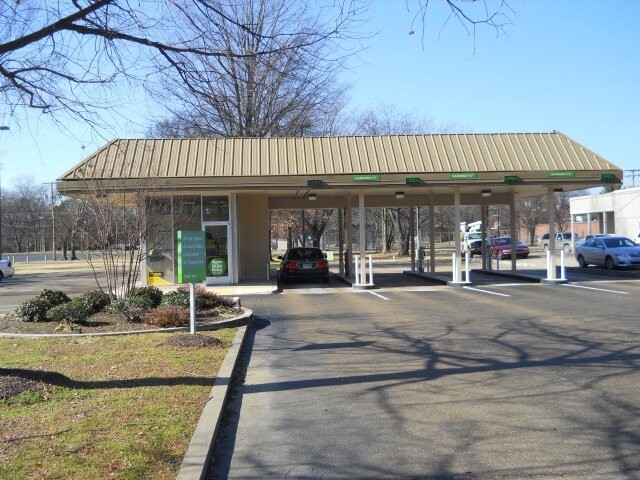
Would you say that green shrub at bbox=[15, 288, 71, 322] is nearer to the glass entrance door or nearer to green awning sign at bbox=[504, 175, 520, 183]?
the glass entrance door

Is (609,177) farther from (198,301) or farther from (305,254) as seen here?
(198,301)

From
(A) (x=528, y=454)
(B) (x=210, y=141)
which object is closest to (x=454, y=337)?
(A) (x=528, y=454)

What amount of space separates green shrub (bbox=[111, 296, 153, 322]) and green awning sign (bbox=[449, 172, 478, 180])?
11.3 m

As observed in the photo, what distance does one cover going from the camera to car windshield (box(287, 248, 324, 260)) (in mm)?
24531

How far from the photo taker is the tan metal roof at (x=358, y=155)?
2091cm

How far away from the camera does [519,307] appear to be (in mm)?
14766

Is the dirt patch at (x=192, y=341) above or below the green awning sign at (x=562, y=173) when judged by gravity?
below

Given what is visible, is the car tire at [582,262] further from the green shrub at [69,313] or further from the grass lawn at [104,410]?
the grass lawn at [104,410]

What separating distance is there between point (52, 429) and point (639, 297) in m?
15.1

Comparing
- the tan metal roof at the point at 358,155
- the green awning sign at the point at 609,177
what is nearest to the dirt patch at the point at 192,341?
the tan metal roof at the point at 358,155

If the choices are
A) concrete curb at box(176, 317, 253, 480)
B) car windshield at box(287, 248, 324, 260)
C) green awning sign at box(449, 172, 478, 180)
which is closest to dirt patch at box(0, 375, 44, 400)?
concrete curb at box(176, 317, 253, 480)

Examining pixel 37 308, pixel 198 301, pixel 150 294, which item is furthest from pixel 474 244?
pixel 37 308

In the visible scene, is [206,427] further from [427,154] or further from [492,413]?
[427,154]

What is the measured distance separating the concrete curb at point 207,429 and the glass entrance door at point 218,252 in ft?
44.9
